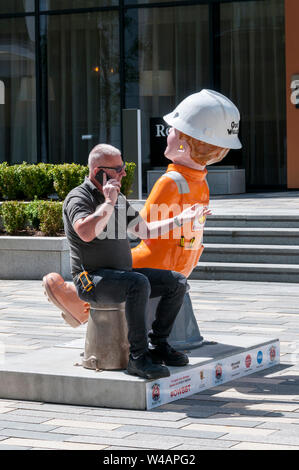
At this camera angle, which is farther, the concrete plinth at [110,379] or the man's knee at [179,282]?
the man's knee at [179,282]

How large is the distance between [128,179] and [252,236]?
2.14 m

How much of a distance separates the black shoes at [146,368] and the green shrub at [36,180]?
834 cm

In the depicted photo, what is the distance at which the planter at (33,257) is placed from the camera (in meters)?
11.9

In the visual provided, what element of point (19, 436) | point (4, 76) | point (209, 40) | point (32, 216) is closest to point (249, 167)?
point (209, 40)

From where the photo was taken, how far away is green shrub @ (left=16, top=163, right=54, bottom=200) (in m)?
14.3

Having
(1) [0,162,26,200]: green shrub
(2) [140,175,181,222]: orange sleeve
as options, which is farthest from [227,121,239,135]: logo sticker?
(1) [0,162,26,200]: green shrub

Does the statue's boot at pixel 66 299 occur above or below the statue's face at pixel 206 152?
below

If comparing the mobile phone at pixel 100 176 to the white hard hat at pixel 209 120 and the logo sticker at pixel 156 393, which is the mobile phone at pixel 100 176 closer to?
the white hard hat at pixel 209 120

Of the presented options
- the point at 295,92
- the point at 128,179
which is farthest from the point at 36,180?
the point at 295,92

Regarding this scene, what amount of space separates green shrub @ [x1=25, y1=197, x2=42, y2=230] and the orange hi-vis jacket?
18.8ft

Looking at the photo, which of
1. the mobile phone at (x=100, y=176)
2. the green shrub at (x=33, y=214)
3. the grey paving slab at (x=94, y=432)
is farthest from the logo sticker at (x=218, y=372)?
the green shrub at (x=33, y=214)

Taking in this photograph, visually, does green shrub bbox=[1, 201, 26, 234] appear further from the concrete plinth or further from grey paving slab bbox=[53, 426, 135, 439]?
grey paving slab bbox=[53, 426, 135, 439]

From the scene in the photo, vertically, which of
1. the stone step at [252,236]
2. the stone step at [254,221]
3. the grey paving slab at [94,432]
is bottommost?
the grey paving slab at [94,432]

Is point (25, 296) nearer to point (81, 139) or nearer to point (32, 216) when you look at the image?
point (32, 216)
